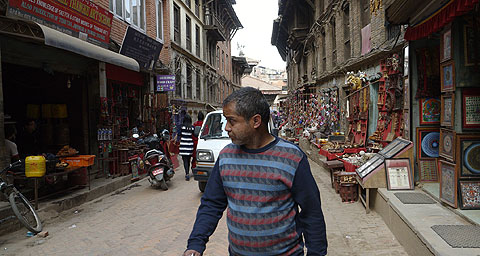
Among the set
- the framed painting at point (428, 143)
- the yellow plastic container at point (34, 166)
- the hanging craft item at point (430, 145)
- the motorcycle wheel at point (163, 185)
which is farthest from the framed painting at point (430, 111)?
the yellow plastic container at point (34, 166)

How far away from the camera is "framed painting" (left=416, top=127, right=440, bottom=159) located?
5902 millimetres

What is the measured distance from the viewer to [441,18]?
179 inches

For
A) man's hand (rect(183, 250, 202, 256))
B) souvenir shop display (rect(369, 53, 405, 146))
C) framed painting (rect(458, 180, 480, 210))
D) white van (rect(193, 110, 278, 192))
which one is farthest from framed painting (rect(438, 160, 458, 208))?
man's hand (rect(183, 250, 202, 256))

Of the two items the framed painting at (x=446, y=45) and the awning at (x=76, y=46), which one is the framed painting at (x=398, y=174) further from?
the awning at (x=76, y=46)

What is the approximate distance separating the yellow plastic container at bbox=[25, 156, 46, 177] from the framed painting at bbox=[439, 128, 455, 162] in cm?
650

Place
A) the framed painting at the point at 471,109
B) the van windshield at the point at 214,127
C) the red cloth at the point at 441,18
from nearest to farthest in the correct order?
the red cloth at the point at 441,18
the framed painting at the point at 471,109
the van windshield at the point at 214,127

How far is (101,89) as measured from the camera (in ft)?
32.4

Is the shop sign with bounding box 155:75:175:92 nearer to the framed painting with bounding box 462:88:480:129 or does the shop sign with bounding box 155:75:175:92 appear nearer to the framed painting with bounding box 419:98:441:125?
the framed painting with bounding box 419:98:441:125

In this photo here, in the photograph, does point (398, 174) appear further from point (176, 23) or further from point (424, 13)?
point (176, 23)

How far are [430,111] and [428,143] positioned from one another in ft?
1.80

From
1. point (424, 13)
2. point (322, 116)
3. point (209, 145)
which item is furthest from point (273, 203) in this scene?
point (322, 116)

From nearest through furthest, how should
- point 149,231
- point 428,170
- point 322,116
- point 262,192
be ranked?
point 262,192, point 149,231, point 428,170, point 322,116

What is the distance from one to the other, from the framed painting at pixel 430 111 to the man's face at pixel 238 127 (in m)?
4.97

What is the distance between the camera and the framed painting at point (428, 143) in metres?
5.90
